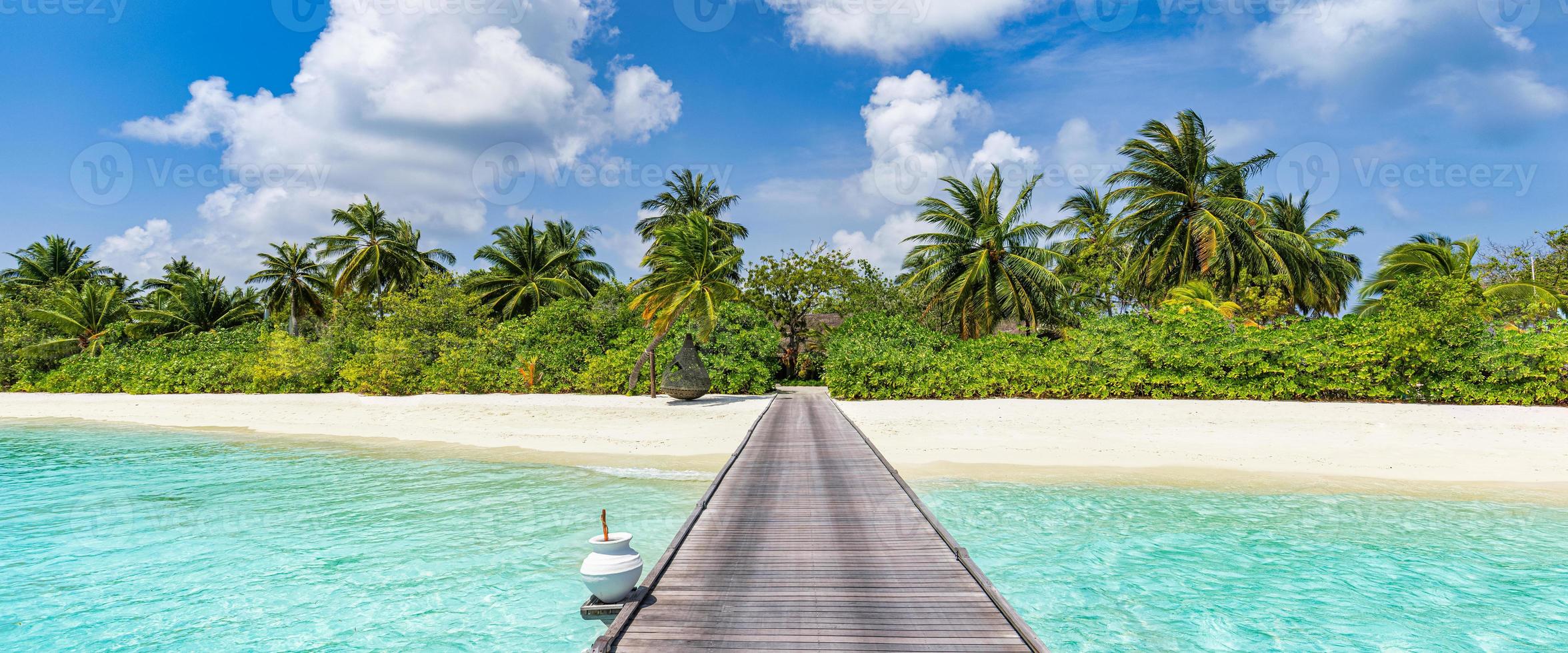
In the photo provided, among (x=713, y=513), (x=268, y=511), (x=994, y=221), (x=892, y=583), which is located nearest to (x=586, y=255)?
(x=994, y=221)

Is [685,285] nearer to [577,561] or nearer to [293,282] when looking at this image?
[577,561]

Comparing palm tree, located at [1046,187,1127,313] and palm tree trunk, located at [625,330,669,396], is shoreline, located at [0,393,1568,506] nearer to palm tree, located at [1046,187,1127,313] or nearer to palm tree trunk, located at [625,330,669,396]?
palm tree trunk, located at [625,330,669,396]

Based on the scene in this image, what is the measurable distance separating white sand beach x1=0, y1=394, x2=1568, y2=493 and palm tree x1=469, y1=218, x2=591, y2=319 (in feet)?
43.0

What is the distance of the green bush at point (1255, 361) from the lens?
46.2 feet

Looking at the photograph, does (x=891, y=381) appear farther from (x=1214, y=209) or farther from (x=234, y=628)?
(x=234, y=628)

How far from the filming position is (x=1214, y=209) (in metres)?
21.8

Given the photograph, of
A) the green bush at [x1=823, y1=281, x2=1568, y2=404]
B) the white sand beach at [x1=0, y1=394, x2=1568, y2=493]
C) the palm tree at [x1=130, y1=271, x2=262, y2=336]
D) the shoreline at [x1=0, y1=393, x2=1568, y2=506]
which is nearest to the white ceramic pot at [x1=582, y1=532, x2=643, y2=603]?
the shoreline at [x1=0, y1=393, x2=1568, y2=506]

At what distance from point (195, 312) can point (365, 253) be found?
31.5 ft

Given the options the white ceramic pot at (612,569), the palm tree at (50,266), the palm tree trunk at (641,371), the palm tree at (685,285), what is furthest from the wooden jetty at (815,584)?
the palm tree at (50,266)

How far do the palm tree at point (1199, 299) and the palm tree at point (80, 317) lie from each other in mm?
44203

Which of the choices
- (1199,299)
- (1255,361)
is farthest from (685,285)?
(1199,299)

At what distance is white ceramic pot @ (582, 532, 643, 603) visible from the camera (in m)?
4.45

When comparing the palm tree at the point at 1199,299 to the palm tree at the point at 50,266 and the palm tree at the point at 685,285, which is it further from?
the palm tree at the point at 50,266

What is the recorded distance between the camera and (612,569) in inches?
176
